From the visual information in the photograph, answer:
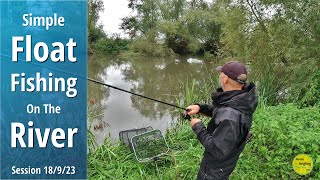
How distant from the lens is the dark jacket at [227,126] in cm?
169

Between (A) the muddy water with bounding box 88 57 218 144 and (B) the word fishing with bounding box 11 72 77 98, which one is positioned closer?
(B) the word fishing with bounding box 11 72 77 98

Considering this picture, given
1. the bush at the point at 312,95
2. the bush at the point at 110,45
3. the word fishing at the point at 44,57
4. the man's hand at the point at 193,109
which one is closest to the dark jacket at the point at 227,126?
the man's hand at the point at 193,109

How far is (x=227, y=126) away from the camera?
1.68 meters

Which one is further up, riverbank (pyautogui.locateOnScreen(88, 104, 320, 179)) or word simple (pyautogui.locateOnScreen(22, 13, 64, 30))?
word simple (pyautogui.locateOnScreen(22, 13, 64, 30))

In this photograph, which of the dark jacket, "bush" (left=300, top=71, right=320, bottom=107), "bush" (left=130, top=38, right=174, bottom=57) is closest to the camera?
the dark jacket

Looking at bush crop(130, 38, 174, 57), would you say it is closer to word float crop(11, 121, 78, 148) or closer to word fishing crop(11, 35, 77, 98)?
word float crop(11, 121, 78, 148)

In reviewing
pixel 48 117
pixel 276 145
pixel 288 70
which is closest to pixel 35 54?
pixel 48 117

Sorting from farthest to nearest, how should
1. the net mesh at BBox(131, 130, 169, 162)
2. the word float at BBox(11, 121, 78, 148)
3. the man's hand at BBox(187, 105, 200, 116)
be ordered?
the net mesh at BBox(131, 130, 169, 162)
the word float at BBox(11, 121, 78, 148)
the man's hand at BBox(187, 105, 200, 116)

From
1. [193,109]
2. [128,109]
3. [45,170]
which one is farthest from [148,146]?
[128,109]

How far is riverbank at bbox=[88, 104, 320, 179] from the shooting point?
270 cm

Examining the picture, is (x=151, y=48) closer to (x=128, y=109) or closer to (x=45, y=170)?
(x=128, y=109)

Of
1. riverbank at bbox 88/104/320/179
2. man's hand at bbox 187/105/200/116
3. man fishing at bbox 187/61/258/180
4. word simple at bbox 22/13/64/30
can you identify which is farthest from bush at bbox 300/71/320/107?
word simple at bbox 22/13/64/30

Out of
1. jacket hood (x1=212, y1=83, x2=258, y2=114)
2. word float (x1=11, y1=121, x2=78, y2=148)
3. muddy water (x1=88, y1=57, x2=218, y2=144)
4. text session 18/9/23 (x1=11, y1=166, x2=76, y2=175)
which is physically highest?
jacket hood (x1=212, y1=83, x2=258, y2=114)

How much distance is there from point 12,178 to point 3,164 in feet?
0.92
